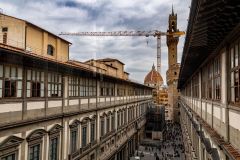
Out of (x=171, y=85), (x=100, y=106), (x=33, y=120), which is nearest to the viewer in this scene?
(x=33, y=120)

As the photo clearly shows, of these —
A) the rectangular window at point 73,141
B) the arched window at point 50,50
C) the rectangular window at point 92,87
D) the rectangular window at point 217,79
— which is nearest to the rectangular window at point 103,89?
the rectangular window at point 92,87

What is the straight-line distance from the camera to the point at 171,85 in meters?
87.7

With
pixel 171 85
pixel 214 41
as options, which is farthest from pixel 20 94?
pixel 171 85

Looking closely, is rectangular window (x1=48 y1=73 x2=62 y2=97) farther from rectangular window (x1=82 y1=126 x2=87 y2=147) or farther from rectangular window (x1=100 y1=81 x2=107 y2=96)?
rectangular window (x1=100 y1=81 x2=107 y2=96)

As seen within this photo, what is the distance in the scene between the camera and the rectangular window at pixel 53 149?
16.6 meters

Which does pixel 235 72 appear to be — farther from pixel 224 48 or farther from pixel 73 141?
pixel 73 141

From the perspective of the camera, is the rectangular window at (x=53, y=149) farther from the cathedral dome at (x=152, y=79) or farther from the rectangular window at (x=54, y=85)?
the cathedral dome at (x=152, y=79)

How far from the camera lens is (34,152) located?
48.2 feet

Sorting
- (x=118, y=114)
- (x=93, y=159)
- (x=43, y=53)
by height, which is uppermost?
(x=43, y=53)

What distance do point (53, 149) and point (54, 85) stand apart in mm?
4338

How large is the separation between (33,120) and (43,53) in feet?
37.8

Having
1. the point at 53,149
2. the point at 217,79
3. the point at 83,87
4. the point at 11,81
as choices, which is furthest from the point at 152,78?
the point at 217,79

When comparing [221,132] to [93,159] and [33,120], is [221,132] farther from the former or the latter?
[93,159]

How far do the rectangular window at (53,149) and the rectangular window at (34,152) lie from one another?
148 centimetres
